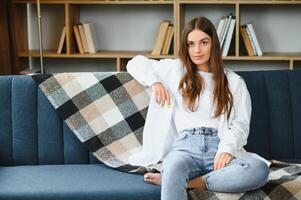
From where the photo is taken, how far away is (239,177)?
2.28m

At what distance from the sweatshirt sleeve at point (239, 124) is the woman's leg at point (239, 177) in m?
0.12

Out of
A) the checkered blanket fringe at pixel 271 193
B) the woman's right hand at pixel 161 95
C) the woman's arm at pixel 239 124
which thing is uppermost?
the woman's right hand at pixel 161 95

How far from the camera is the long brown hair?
8.43 feet

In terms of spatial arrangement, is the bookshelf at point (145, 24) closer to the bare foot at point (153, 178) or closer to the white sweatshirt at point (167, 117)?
the white sweatshirt at point (167, 117)

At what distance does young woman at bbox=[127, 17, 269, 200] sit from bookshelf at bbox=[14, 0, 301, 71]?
1.42m

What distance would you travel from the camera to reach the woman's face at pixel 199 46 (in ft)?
8.53

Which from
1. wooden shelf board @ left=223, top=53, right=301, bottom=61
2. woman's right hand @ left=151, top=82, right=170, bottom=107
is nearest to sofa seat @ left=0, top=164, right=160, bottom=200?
woman's right hand @ left=151, top=82, right=170, bottom=107

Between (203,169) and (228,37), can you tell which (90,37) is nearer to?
(228,37)

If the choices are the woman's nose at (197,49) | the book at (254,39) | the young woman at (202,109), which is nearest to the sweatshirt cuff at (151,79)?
the young woman at (202,109)

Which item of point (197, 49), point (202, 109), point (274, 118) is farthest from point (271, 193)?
point (197, 49)

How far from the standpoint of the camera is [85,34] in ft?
13.9

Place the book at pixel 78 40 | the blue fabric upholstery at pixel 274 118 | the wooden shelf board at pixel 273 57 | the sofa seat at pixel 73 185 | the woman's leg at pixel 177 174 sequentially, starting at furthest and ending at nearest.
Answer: the book at pixel 78 40, the wooden shelf board at pixel 273 57, the blue fabric upholstery at pixel 274 118, the sofa seat at pixel 73 185, the woman's leg at pixel 177 174

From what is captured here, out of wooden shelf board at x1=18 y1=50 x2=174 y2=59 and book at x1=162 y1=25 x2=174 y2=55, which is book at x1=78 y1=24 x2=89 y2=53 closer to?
wooden shelf board at x1=18 y1=50 x2=174 y2=59

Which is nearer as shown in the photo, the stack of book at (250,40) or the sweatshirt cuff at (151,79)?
the sweatshirt cuff at (151,79)
